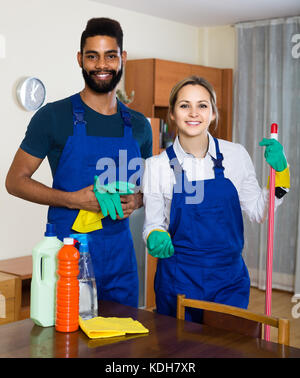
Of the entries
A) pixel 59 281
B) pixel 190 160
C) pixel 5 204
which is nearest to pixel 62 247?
pixel 59 281

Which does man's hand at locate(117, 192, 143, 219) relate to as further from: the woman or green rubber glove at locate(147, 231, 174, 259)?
green rubber glove at locate(147, 231, 174, 259)

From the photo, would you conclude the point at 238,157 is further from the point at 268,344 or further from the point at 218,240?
the point at 268,344

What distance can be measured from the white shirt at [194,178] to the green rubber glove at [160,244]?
90 mm

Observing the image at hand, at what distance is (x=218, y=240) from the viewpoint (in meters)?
1.98

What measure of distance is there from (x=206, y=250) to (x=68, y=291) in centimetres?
65

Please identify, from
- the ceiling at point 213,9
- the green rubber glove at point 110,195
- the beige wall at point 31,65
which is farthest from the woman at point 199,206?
the ceiling at point 213,9

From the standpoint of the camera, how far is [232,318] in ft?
5.41

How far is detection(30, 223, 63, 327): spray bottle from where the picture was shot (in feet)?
4.94

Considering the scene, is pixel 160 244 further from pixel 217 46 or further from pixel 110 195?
pixel 217 46

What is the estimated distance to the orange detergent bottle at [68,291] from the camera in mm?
1458

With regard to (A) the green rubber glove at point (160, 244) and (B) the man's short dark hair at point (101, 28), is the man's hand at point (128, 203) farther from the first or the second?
(B) the man's short dark hair at point (101, 28)

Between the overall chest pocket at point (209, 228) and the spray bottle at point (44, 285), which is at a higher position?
the overall chest pocket at point (209, 228)

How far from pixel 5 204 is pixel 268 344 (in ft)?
9.82

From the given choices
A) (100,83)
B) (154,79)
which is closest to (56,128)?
(100,83)
